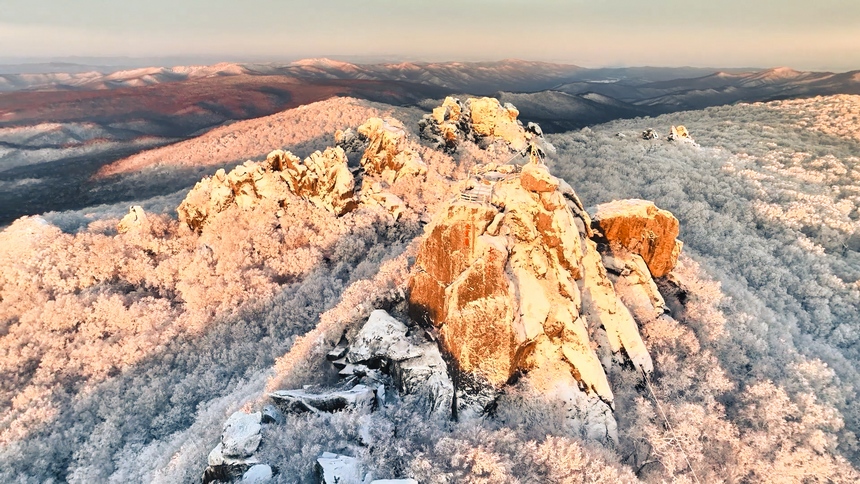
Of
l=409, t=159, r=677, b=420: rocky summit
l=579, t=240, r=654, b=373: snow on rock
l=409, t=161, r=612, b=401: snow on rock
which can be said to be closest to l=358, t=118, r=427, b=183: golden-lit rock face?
l=409, t=159, r=677, b=420: rocky summit

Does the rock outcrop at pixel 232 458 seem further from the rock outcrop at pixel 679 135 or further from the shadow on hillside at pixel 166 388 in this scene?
the rock outcrop at pixel 679 135

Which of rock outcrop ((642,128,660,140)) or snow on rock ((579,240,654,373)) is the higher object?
rock outcrop ((642,128,660,140))

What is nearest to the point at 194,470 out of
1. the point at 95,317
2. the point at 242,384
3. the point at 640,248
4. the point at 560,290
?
the point at 242,384

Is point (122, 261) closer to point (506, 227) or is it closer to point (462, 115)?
point (506, 227)

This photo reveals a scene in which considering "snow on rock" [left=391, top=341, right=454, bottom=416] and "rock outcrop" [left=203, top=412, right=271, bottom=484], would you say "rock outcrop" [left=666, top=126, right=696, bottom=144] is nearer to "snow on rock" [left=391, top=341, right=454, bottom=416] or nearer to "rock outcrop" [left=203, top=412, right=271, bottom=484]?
"snow on rock" [left=391, top=341, right=454, bottom=416]

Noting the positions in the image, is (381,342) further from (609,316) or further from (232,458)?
(609,316)

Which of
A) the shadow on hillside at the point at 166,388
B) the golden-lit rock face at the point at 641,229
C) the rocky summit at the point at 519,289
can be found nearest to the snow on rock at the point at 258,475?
the shadow on hillside at the point at 166,388
